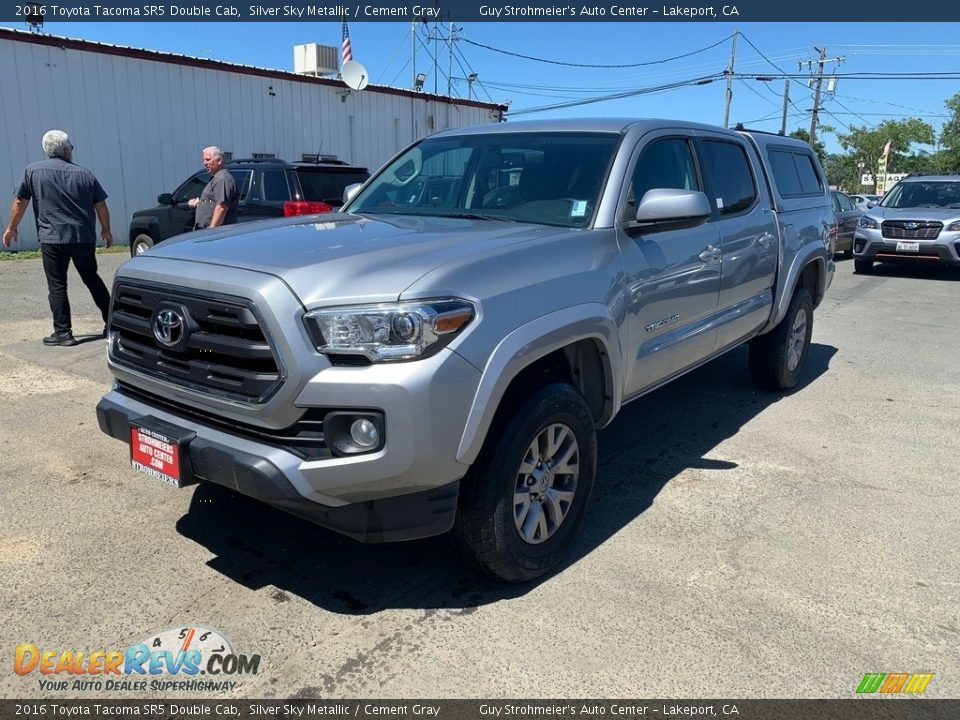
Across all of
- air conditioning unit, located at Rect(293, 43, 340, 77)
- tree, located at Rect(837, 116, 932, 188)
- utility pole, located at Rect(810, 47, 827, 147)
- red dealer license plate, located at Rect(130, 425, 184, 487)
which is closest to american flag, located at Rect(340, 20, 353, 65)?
air conditioning unit, located at Rect(293, 43, 340, 77)

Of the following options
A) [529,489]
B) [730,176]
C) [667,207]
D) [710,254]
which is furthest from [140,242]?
[529,489]

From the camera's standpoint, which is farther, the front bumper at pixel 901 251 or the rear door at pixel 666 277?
the front bumper at pixel 901 251

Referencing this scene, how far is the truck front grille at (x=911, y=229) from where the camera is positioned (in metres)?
13.0

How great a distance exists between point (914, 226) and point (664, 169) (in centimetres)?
1117

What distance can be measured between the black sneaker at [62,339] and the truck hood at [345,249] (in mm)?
4222

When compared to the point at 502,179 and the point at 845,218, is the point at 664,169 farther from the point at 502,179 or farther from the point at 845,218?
the point at 845,218

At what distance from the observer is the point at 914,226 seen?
43.4ft

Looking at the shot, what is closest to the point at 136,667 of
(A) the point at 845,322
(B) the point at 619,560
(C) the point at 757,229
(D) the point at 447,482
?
(D) the point at 447,482

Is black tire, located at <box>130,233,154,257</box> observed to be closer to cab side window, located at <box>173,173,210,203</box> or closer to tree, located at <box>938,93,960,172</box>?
cab side window, located at <box>173,173,210,203</box>

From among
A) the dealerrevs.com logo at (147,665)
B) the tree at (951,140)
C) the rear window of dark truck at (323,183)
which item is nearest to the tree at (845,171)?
the tree at (951,140)

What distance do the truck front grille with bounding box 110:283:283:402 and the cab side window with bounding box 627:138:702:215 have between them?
197 centimetres

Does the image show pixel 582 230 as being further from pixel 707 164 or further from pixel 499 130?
pixel 707 164

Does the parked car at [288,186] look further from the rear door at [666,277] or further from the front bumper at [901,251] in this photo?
the front bumper at [901,251]

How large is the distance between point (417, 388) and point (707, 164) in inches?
116
